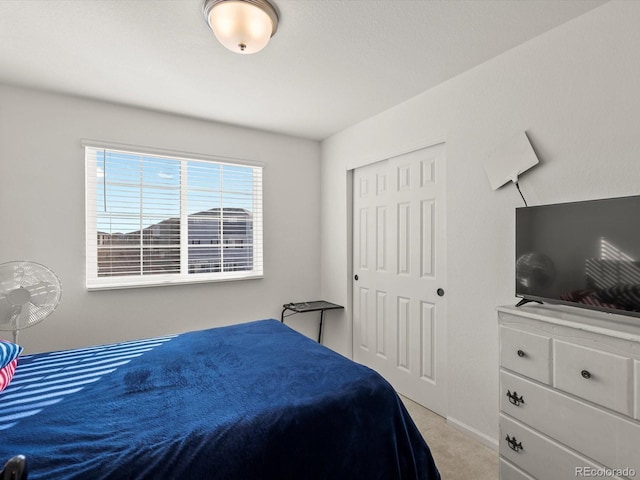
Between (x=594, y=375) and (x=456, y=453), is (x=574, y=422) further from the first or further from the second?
(x=456, y=453)

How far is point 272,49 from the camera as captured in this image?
2.02m

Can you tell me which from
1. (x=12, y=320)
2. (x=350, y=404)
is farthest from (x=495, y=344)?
(x=12, y=320)

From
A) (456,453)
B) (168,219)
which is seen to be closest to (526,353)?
(456,453)

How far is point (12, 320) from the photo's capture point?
1.96 metres

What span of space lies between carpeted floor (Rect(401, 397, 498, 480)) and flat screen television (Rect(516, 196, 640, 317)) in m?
1.05

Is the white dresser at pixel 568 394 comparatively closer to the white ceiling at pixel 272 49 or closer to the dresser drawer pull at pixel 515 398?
the dresser drawer pull at pixel 515 398

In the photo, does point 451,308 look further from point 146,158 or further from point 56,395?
point 146,158

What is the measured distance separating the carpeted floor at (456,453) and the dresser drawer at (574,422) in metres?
0.52

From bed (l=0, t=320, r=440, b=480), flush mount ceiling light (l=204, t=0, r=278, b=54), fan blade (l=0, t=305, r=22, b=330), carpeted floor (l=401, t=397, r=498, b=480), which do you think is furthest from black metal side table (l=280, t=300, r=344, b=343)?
flush mount ceiling light (l=204, t=0, r=278, b=54)

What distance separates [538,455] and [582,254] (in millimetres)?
978

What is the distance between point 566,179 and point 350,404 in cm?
164

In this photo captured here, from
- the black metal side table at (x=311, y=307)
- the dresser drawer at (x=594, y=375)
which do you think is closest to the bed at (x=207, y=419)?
the dresser drawer at (x=594, y=375)

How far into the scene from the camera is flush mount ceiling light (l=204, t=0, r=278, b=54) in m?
1.59

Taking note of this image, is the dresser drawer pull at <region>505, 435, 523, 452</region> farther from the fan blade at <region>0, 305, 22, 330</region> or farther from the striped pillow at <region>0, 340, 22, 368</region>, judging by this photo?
the fan blade at <region>0, 305, 22, 330</region>
